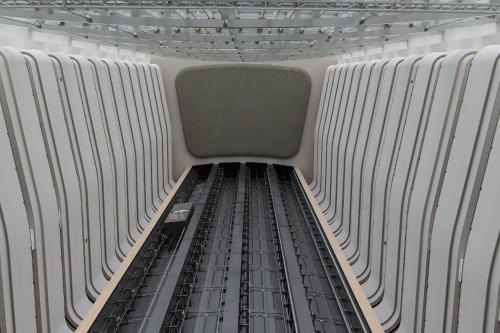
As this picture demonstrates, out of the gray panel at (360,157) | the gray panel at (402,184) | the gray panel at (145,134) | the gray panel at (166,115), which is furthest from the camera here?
the gray panel at (166,115)

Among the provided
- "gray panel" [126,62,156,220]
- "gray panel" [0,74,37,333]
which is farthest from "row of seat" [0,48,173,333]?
"gray panel" [126,62,156,220]

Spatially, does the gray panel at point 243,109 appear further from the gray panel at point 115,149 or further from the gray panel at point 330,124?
the gray panel at point 115,149

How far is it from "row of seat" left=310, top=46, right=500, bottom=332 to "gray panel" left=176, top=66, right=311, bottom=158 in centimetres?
243

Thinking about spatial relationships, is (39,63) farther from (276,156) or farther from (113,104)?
(276,156)

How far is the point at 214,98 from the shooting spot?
25.8ft

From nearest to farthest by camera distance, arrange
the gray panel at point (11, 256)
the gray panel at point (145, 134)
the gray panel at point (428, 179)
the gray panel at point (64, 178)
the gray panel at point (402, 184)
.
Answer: the gray panel at point (11, 256), the gray panel at point (428, 179), the gray panel at point (402, 184), the gray panel at point (64, 178), the gray panel at point (145, 134)

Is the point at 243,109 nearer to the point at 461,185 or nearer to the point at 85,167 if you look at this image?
the point at 85,167

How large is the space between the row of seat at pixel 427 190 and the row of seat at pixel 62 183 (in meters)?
2.52

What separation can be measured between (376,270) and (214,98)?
4.53m

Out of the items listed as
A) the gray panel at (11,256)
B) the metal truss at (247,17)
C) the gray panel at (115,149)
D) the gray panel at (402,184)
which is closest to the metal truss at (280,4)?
the metal truss at (247,17)

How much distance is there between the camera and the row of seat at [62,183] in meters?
2.97

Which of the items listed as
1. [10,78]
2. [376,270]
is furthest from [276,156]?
[10,78]

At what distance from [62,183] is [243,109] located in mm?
4652

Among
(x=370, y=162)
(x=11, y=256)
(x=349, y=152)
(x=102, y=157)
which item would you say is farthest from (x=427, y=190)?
(x=102, y=157)
